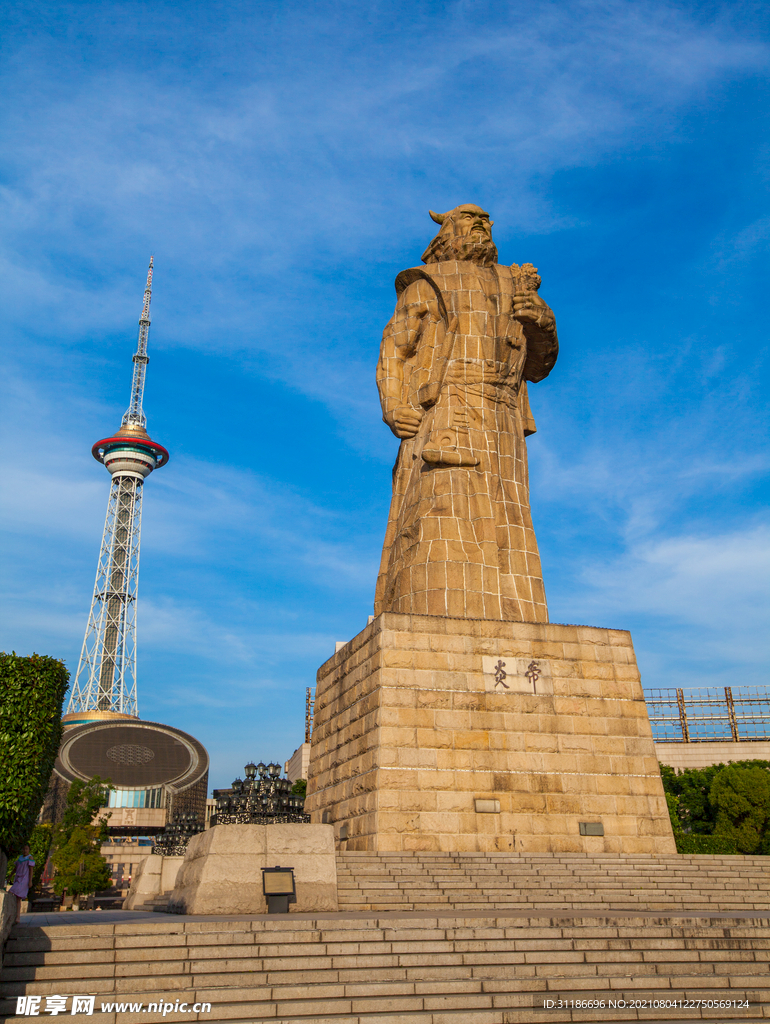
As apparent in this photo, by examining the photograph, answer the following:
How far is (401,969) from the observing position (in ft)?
20.3

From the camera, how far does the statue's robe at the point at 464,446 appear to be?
48.0ft

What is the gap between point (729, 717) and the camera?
143 ft

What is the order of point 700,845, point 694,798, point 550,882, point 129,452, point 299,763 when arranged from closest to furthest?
point 550,882 → point 700,845 → point 694,798 → point 299,763 → point 129,452

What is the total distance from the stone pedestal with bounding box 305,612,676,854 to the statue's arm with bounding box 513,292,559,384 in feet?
19.4

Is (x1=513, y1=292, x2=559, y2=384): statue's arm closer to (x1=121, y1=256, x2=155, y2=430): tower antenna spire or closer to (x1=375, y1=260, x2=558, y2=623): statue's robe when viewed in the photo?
(x1=375, y1=260, x2=558, y2=623): statue's robe

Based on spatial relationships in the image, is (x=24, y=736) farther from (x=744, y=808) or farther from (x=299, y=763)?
(x=299, y=763)

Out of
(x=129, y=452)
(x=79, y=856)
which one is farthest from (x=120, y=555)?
(x=79, y=856)

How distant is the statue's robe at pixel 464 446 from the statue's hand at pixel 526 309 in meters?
0.11

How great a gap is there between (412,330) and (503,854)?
9.98 meters

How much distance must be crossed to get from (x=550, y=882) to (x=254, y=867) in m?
3.59

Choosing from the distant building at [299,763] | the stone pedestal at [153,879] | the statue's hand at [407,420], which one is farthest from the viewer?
the distant building at [299,763]

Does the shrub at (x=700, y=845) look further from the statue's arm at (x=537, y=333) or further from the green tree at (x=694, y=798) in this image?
the statue's arm at (x=537, y=333)

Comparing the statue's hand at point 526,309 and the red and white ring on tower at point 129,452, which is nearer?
the statue's hand at point 526,309

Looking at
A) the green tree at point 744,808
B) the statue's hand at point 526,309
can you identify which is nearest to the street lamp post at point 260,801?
the statue's hand at point 526,309
